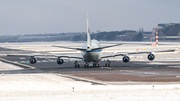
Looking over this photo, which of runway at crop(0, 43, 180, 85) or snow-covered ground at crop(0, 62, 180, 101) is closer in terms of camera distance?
snow-covered ground at crop(0, 62, 180, 101)

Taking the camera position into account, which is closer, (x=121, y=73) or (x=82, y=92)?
(x=82, y=92)

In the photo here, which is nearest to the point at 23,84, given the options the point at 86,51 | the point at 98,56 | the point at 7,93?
the point at 7,93

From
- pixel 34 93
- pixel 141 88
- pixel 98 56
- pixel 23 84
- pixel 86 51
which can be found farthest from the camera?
pixel 98 56

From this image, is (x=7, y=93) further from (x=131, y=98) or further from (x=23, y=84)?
(x=131, y=98)

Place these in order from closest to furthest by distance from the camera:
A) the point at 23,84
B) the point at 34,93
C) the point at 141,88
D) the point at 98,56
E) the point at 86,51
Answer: the point at 34,93 < the point at 141,88 < the point at 23,84 < the point at 86,51 < the point at 98,56

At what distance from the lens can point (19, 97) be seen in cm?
2542

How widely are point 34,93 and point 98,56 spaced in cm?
3207

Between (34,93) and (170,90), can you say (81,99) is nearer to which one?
(34,93)

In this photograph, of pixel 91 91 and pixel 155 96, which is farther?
pixel 91 91

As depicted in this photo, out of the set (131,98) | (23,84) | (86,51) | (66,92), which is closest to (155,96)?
(131,98)

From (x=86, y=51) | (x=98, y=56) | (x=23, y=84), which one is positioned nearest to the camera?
(x=23, y=84)

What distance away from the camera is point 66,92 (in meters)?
28.0

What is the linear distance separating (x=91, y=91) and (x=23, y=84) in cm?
824

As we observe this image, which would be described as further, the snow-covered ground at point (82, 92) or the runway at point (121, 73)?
the runway at point (121, 73)
